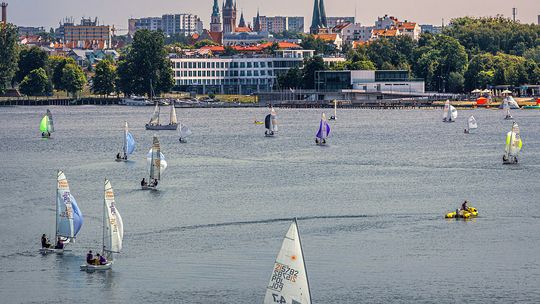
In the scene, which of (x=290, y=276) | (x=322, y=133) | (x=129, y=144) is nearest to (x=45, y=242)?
(x=290, y=276)

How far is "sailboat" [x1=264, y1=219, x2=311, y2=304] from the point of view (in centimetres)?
3303

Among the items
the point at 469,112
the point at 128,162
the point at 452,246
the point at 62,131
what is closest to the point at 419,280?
the point at 452,246

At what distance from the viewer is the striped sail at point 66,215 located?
1956 inches

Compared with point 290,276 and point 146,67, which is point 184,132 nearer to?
point 290,276

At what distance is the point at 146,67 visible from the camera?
19500 centimetres

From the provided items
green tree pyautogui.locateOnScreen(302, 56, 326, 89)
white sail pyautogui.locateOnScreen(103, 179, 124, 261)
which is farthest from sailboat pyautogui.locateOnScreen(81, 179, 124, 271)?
green tree pyautogui.locateOnScreen(302, 56, 326, 89)

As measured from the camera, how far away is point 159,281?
Answer: 44.1 m

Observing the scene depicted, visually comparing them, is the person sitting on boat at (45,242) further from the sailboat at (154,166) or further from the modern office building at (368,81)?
the modern office building at (368,81)

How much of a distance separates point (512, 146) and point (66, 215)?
4022 cm

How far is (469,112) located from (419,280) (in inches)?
5291

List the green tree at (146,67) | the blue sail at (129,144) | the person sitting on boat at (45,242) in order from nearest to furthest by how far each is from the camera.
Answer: the person sitting on boat at (45,242), the blue sail at (129,144), the green tree at (146,67)

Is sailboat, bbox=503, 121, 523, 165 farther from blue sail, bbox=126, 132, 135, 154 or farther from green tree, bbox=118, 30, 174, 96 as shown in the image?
green tree, bbox=118, 30, 174, 96

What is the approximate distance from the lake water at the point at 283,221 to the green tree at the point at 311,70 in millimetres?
83863

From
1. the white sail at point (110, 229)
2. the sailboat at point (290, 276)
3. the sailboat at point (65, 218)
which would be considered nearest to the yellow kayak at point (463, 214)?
the sailboat at point (65, 218)
